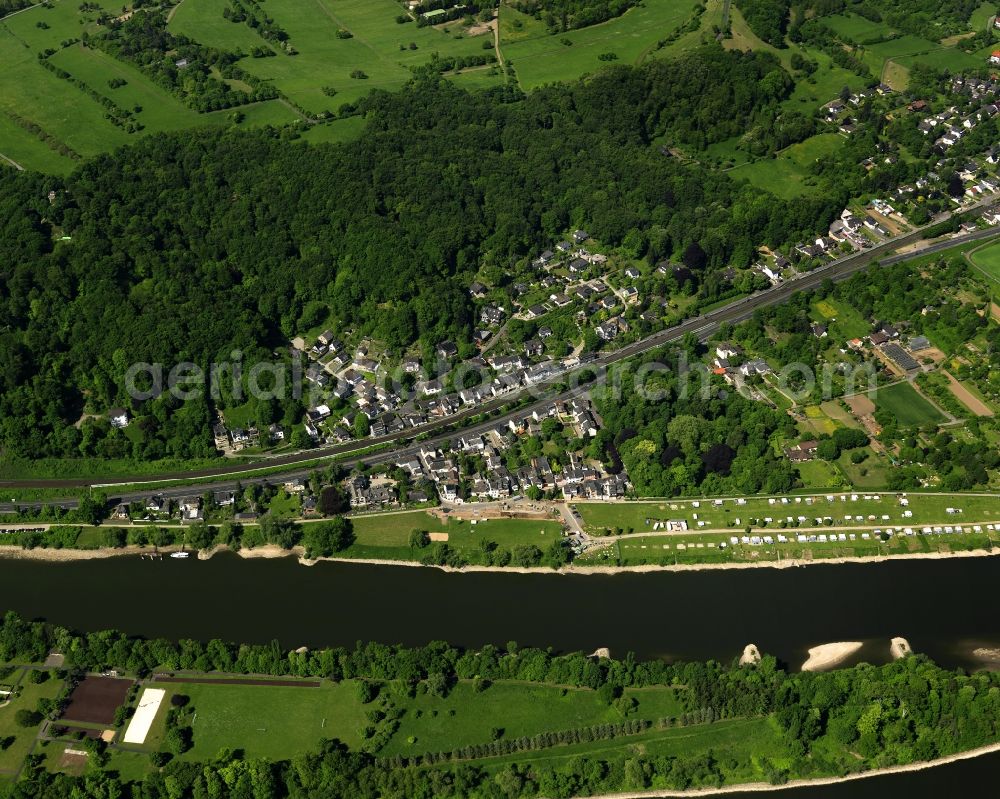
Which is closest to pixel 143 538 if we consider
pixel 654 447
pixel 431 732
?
pixel 431 732

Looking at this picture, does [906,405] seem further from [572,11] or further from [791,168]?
[572,11]

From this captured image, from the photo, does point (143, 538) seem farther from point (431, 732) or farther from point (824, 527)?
point (824, 527)

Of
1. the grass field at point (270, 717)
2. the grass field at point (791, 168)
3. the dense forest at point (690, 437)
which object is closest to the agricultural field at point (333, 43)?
the grass field at point (791, 168)

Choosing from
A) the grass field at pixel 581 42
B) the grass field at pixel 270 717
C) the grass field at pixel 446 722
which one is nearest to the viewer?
the grass field at pixel 446 722

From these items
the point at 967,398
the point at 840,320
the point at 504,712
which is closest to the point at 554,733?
the point at 504,712

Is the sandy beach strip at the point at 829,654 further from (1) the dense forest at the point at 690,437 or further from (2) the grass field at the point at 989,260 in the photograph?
(2) the grass field at the point at 989,260

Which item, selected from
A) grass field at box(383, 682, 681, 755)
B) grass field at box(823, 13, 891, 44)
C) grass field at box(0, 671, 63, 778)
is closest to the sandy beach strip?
grass field at box(383, 682, 681, 755)
